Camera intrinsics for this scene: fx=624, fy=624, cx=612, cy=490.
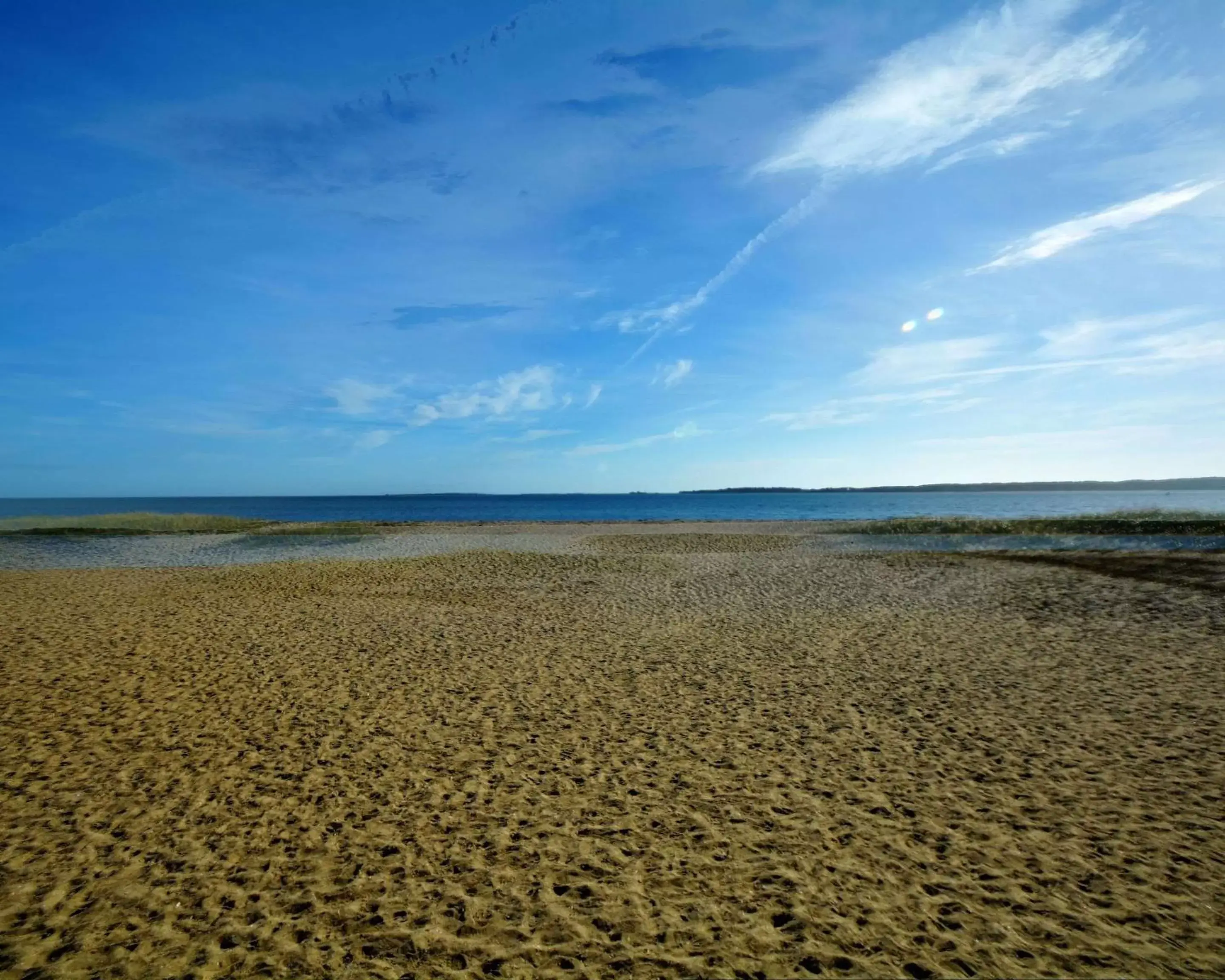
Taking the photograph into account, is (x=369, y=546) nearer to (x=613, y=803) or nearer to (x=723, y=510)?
(x=613, y=803)

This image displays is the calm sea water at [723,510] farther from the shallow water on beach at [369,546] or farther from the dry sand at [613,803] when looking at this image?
the dry sand at [613,803]

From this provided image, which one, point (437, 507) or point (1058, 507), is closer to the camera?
point (1058, 507)

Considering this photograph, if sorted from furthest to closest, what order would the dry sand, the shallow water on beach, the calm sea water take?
the calm sea water < the shallow water on beach < the dry sand

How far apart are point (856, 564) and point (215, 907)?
101ft

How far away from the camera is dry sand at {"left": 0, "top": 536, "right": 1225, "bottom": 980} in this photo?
5492 mm

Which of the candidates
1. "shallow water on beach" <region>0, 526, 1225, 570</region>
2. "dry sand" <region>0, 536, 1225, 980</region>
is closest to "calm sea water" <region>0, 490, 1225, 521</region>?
"shallow water on beach" <region>0, 526, 1225, 570</region>

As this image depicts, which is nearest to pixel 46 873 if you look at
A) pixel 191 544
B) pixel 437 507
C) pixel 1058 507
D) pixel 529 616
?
pixel 529 616

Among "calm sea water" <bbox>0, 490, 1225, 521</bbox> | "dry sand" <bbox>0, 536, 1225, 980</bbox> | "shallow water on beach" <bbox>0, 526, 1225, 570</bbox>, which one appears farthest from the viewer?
"calm sea water" <bbox>0, 490, 1225, 521</bbox>

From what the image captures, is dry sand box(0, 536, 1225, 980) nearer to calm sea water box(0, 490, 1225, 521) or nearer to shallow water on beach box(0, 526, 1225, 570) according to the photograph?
shallow water on beach box(0, 526, 1225, 570)

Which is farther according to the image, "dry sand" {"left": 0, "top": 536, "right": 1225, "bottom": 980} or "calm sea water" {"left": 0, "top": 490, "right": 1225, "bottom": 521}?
"calm sea water" {"left": 0, "top": 490, "right": 1225, "bottom": 521}

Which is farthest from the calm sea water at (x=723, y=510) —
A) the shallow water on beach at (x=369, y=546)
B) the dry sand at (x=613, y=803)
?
the dry sand at (x=613, y=803)

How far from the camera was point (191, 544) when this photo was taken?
4488 cm

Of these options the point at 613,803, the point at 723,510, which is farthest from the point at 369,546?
the point at 723,510

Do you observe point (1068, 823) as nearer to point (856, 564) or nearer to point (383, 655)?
point (383, 655)
